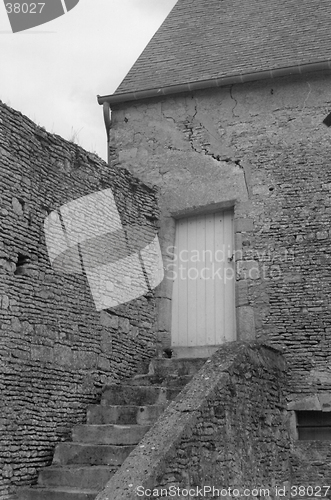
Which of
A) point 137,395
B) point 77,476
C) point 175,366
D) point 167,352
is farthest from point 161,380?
point 77,476

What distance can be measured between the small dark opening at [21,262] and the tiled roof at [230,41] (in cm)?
353

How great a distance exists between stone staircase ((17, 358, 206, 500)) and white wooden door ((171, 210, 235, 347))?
0.92 metres

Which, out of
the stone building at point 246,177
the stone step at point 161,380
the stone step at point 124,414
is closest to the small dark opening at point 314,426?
the stone building at point 246,177

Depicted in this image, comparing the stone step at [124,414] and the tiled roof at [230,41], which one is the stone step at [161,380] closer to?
the stone step at [124,414]

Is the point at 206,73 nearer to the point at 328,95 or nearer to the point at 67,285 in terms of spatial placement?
the point at 328,95

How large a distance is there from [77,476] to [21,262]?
6.43ft

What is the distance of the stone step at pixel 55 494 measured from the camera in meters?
4.89

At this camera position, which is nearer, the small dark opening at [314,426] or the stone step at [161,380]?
the stone step at [161,380]

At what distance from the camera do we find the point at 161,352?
7.58m

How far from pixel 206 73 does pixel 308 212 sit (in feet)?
7.84

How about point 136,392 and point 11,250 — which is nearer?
point 11,250

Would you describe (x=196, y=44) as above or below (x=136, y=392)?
above

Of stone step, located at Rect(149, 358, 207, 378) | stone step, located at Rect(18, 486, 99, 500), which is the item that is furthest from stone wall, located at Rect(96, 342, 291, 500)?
stone step, located at Rect(149, 358, 207, 378)

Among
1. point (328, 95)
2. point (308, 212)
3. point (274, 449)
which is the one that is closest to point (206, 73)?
point (328, 95)
